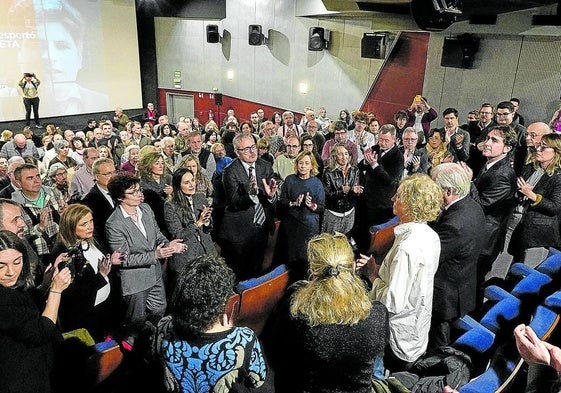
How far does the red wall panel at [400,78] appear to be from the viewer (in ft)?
25.9

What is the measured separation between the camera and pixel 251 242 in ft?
11.4

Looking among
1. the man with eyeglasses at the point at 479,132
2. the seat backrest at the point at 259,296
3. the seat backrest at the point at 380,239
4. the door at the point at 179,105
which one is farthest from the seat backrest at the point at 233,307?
the door at the point at 179,105

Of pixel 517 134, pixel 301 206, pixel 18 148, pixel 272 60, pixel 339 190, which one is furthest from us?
pixel 272 60

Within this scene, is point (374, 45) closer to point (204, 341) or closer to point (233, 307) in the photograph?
point (233, 307)

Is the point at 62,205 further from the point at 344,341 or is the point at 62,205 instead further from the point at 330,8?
the point at 330,8

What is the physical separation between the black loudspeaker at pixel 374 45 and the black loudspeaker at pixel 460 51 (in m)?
1.39

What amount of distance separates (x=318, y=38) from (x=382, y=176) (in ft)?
20.9

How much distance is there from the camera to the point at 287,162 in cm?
464

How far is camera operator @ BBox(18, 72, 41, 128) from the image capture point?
1029cm

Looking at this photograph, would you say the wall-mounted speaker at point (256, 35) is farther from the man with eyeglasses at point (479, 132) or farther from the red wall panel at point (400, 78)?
the man with eyeglasses at point (479, 132)

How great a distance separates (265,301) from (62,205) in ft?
7.58

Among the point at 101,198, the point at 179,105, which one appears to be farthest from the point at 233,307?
the point at 179,105

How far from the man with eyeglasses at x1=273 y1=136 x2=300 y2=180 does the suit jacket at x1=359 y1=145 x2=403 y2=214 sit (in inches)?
34.1

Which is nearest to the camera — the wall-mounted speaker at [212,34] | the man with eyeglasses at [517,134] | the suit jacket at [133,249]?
the suit jacket at [133,249]
